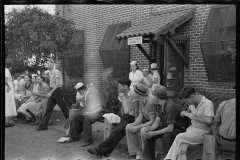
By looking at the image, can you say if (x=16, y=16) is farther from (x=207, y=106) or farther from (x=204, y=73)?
(x=207, y=106)

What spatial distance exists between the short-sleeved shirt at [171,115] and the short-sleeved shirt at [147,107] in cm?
9

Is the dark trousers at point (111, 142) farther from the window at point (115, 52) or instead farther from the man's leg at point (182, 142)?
the window at point (115, 52)

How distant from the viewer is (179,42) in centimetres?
812

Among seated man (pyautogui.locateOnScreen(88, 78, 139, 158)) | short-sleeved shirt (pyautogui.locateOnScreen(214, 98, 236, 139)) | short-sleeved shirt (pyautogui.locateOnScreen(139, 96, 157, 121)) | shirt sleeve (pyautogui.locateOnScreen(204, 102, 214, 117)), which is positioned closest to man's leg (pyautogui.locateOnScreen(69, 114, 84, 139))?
seated man (pyautogui.locateOnScreen(88, 78, 139, 158))

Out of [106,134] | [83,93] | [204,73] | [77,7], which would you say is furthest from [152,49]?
[77,7]

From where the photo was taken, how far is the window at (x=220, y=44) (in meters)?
7.10

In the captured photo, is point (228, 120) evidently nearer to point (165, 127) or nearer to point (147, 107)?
point (165, 127)

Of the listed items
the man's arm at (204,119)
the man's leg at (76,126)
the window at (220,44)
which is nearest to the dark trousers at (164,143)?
the man's arm at (204,119)

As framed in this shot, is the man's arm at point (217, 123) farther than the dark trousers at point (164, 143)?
No

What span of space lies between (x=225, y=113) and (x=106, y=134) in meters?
2.46

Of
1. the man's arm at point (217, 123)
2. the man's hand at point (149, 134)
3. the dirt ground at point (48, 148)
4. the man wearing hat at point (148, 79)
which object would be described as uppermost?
the man wearing hat at point (148, 79)

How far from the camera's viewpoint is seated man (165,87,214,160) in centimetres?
406

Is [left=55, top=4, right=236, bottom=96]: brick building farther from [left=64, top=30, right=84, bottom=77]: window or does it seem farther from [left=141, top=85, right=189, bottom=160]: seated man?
[left=141, top=85, right=189, bottom=160]: seated man

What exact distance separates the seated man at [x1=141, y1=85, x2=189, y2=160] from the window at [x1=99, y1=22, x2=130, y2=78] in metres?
5.36
